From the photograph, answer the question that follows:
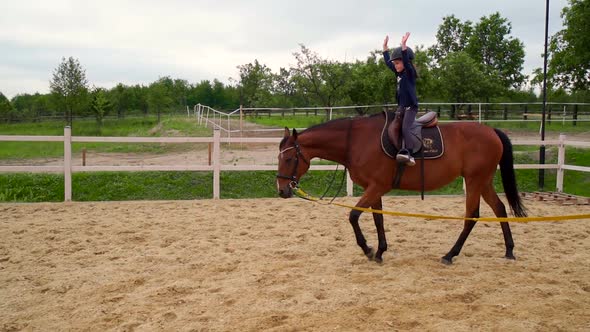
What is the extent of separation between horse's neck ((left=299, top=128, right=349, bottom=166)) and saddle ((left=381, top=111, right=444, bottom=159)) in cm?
53

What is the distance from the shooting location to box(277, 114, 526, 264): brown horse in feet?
19.6

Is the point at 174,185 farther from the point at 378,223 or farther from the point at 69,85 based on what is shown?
the point at 69,85

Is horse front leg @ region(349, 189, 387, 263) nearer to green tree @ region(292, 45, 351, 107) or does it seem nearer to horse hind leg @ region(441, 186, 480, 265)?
horse hind leg @ region(441, 186, 480, 265)

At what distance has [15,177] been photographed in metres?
12.1

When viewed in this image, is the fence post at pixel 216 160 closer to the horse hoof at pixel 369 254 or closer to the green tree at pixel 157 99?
the horse hoof at pixel 369 254

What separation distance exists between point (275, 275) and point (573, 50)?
2323cm

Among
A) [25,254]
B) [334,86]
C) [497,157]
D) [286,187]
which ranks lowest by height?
[25,254]

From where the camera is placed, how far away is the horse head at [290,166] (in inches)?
233

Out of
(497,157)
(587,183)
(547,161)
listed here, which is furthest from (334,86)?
(497,157)

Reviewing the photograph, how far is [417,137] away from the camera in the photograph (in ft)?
19.6

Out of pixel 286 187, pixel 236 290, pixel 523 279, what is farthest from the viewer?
pixel 286 187

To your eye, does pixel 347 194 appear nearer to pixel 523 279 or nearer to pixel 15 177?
pixel 523 279

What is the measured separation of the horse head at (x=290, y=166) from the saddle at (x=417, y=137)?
108 centimetres

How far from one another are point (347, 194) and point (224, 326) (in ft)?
26.4
